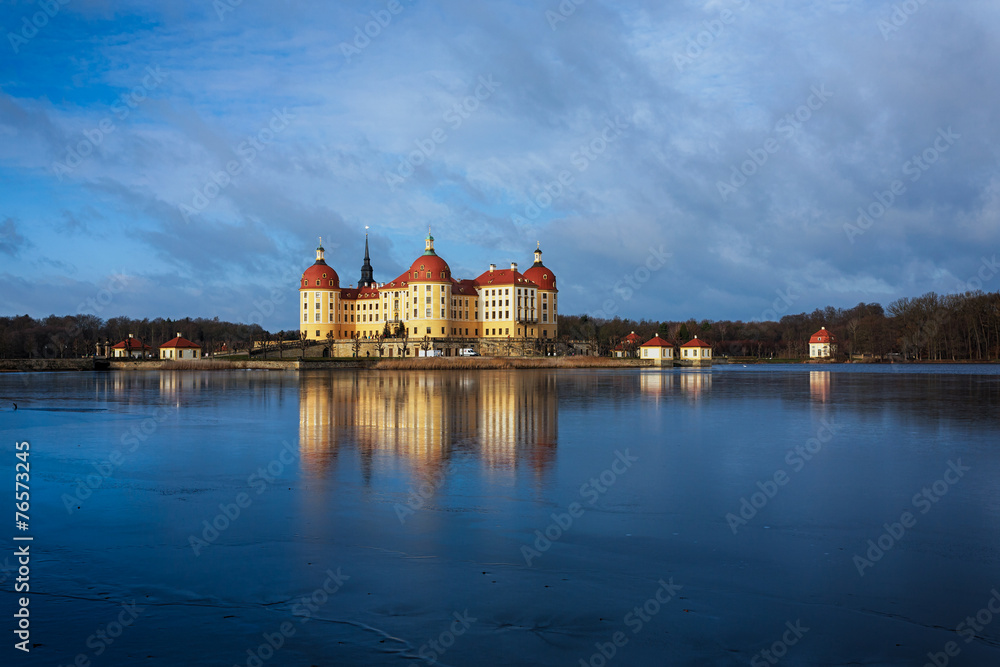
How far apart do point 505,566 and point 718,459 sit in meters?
7.32

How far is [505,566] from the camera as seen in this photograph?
6.90 m

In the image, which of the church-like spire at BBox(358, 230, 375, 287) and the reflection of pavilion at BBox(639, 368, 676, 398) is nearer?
the reflection of pavilion at BBox(639, 368, 676, 398)

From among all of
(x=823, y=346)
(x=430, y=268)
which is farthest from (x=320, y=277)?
(x=823, y=346)

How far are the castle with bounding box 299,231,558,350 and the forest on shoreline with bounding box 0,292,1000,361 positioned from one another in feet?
19.8

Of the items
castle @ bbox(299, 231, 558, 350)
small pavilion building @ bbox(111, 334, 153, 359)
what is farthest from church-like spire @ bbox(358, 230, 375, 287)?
small pavilion building @ bbox(111, 334, 153, 359)

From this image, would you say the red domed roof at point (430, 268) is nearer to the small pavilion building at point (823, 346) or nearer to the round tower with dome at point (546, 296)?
the round tower with dome at point (546, 296)

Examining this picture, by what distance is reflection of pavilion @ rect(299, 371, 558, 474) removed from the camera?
1340 cm

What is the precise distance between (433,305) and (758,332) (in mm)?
74431

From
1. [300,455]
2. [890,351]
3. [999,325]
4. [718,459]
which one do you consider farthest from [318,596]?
[890,351]

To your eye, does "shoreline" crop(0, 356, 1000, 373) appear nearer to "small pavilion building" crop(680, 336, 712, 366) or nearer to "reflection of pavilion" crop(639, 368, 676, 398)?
"small pavilion building" crop(680, 336, 712, 366)

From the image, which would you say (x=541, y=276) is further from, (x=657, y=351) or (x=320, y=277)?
(x=320, y=277)

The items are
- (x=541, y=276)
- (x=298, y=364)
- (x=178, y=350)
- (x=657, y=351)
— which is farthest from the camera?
(x=541, y=276)

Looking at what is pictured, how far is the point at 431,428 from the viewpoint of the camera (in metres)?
17.8

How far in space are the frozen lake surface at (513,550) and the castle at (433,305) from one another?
82893 millimetres
